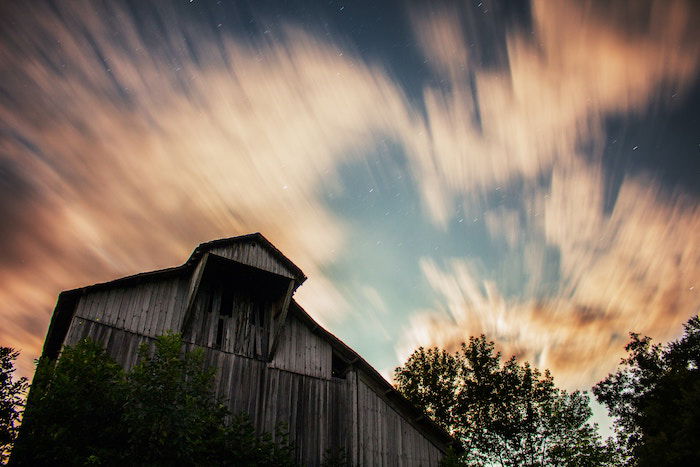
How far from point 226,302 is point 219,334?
4.81 ft

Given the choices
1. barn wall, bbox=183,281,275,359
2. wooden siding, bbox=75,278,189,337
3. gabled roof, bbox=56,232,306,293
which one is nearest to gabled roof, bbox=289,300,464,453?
barn wall, bbox=183,281,275,359

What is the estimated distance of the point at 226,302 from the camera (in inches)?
703

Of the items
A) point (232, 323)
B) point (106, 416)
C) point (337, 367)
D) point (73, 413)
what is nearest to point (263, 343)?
point (232, 323)

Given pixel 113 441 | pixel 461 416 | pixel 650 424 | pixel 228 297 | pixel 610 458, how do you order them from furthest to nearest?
pixel 461 416 → pixel 610 458 → pixel 650 424 → pixel 228 297 → pixel 113 441

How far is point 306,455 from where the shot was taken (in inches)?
647

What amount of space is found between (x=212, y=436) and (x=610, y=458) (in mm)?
41733

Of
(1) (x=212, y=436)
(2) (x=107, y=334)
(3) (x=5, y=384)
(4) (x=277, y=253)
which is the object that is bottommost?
(1) (x=212, y=436)

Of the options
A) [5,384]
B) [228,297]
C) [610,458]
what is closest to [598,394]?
[610,458]

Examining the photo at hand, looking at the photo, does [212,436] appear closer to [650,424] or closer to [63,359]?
[63,359]

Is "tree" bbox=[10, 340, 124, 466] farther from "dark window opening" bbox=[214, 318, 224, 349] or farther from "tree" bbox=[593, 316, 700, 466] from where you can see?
"tree" bbox=[593, 316, 700, 466]

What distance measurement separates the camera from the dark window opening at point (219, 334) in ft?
54.8

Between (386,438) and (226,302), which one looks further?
(386,438)

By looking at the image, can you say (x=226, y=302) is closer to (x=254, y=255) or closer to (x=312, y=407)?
(x=254, y=255)

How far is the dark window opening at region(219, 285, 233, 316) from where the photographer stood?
57.8 ft
